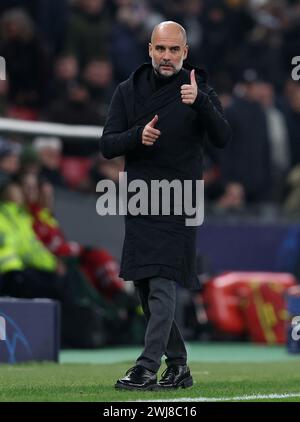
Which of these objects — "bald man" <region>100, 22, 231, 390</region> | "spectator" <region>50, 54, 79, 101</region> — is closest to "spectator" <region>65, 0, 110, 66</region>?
"spectator" <region>50, 54, 79, 101</region>

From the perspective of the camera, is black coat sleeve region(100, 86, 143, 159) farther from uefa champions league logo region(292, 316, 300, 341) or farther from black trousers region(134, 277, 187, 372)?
uefa champions league logo region(292, 316, 300, 341)

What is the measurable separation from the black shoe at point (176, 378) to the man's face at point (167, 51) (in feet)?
5.45

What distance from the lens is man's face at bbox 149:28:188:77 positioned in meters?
7.83

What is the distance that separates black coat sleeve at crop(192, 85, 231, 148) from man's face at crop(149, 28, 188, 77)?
206 mm

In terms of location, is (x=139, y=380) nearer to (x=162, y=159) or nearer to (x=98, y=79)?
(x=162, y=159)

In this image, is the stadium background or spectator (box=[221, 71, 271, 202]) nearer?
the stadium background

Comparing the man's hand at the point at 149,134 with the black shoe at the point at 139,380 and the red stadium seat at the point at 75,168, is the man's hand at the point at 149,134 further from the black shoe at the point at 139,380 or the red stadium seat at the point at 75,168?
the red stadium seat at the point at 75,168

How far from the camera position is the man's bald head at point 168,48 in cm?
783

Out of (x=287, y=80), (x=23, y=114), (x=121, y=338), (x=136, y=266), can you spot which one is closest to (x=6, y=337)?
(x=136, y=266)

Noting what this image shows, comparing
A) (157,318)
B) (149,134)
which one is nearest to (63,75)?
(149,134)

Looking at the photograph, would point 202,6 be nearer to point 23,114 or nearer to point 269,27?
point 269,27

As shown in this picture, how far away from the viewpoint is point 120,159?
14953 mm

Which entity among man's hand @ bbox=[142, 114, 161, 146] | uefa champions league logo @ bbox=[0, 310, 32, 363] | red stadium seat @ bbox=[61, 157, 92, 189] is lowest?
uefa champions league logo @ bbox=[0, 310, 32, 363]

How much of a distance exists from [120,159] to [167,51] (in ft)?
23.3
